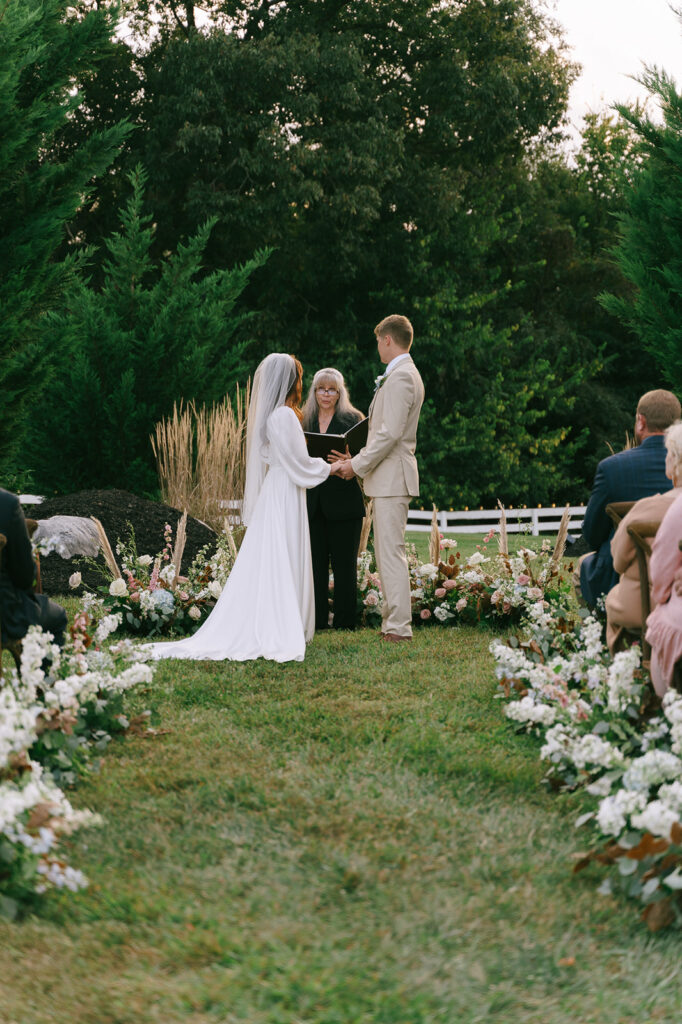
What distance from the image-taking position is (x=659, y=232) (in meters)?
9.94

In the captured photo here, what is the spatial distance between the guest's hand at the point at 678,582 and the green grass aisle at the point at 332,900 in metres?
0.90

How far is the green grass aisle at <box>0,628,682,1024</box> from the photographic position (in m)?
2.47

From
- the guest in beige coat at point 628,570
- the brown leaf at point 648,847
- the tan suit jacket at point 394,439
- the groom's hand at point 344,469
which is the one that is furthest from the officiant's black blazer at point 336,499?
the brown leaf at point 648,847

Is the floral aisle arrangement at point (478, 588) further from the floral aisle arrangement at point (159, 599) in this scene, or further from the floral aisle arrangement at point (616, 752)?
the floral aisle arrangement at point (616, 752)

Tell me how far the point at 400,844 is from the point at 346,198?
1927cm

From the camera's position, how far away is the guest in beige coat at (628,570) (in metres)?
4.21

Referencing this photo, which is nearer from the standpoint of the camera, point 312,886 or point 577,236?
point 312,886

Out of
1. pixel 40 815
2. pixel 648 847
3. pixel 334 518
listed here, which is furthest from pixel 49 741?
pixel 334 518

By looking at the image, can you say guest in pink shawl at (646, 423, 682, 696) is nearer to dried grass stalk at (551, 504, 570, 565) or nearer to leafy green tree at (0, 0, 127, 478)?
dried grass stalk at (551, 504, 570, 565)

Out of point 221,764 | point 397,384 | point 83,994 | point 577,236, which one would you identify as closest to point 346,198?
point 577,236

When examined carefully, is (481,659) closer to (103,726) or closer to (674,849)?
(103,726)

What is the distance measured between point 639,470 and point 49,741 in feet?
10.4

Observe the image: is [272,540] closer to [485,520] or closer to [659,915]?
[659,915]

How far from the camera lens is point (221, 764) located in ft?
14.0
